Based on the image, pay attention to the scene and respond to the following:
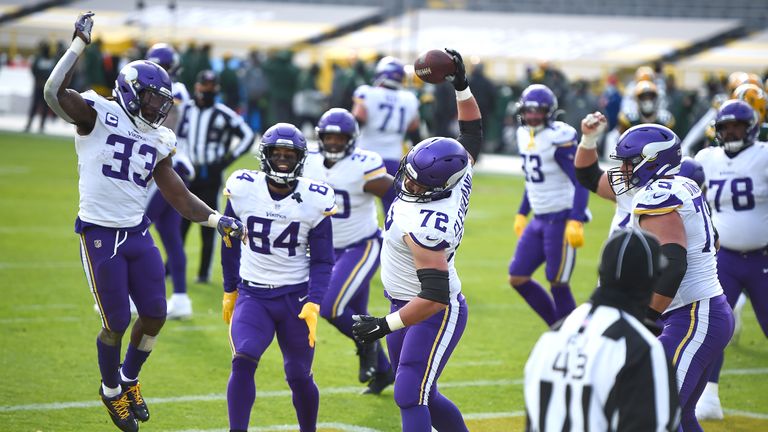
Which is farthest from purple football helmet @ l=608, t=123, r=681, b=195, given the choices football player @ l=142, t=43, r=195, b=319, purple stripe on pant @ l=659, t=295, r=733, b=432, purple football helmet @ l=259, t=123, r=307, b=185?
football player @ l=142, t=43, r=195, b=319

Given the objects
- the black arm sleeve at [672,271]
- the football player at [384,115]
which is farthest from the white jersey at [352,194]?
the football player at [384,115]

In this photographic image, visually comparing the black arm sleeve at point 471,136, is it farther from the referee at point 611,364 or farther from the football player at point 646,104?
the football player at point 646,104

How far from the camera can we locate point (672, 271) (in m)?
4.71

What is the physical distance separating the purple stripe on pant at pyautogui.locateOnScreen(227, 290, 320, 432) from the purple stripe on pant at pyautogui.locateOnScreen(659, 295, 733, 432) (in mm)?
1688

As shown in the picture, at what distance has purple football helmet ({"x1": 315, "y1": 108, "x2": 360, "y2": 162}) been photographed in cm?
701

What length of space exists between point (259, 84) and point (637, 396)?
20.1 m

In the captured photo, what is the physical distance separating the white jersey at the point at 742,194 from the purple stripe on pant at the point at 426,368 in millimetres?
2244

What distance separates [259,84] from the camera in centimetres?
2272

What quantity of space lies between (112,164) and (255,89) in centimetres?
1733

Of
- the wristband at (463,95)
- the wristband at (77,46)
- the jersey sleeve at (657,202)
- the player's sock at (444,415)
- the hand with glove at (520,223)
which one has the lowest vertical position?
the player's sock at (444,415)

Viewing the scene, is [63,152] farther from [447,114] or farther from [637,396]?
[637,396]

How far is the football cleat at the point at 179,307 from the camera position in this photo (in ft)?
27.6

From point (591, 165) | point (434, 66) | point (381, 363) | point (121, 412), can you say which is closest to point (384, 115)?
point (381, 363)

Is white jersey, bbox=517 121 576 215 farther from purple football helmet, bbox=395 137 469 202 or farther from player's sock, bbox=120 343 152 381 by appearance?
Result: player's sock, bbox=120 343 152 381
